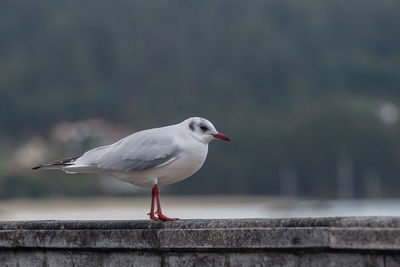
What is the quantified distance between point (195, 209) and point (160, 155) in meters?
67.5

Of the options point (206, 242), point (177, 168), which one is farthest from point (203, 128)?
point (206, 242)

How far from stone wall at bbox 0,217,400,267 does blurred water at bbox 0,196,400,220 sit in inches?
1746

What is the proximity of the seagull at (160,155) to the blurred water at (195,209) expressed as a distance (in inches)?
1742

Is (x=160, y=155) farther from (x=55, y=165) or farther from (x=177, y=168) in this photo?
(x=55, y=165)

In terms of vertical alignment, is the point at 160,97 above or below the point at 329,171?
above

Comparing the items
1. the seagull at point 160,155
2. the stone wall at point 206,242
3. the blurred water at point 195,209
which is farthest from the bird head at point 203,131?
the blurred water at point 195,209

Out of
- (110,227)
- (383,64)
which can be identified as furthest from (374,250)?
(383,64)

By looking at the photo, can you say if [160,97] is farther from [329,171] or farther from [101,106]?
[329,171]

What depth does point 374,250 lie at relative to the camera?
6188mm

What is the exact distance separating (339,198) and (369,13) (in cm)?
3455

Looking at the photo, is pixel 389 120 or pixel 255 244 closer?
pixel 255 244

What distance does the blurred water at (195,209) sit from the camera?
6234 centimetres

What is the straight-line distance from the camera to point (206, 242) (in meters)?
7.03

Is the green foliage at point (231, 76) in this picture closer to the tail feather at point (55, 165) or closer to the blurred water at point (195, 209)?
the blurred water at point (195, 209)
